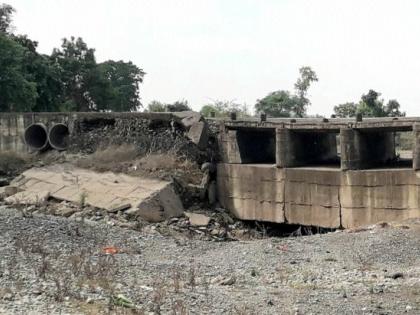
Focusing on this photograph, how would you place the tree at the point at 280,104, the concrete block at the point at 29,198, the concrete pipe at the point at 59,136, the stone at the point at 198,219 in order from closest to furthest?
the stone at the point at 198,219, the concrete block at the point at 29,198, the concrete pipe at the point at 59,136, the tree at the point at 280,104

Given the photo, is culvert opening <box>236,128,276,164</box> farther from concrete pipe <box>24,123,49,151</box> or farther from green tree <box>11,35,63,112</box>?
green tree <box>11,35,63,112</box>

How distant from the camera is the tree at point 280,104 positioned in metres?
57.7

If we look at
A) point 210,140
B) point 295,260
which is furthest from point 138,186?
point 295,260

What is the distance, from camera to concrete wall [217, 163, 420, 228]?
20016 millimetres

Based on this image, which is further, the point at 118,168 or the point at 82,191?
the point at 118,168

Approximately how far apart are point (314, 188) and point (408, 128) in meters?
3.63

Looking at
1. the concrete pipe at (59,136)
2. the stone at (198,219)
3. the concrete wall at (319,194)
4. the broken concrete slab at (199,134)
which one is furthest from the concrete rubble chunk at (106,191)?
the concrete wall at (319,194)

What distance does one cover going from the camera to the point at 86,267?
40.9ft

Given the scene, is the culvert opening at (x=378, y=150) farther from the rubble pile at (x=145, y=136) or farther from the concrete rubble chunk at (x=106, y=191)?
the concrete rubble chunk at (x=106, y=191)

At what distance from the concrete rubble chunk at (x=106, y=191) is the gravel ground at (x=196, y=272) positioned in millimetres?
1780

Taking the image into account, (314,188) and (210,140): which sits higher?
(210,140)

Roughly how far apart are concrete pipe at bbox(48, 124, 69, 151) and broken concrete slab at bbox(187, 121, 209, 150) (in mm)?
5813

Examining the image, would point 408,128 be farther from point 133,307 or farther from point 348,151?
point 133,307

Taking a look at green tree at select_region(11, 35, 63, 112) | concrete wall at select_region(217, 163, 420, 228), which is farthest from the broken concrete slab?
green tree at select_region(11, 35, 63, 112)
